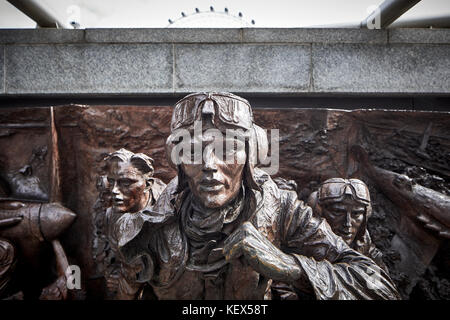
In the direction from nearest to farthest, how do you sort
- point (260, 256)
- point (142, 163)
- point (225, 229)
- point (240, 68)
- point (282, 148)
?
point (260, 256) → point (225, 229) → point (142, 163) → point (282, 148) → point (240, 68)

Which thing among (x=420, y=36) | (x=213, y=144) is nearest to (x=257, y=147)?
(x=213, y=144)

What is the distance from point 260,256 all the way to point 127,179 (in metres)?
1.57

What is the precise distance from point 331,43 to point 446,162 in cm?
208

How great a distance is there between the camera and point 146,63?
479cm

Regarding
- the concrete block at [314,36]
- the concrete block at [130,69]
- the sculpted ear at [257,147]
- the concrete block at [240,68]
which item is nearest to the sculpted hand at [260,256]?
the sculpted ear at [257,147]

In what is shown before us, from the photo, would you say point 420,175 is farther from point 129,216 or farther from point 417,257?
point 129,216

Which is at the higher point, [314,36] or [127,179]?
[314,36]

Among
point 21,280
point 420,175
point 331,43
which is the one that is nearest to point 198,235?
point 21,280

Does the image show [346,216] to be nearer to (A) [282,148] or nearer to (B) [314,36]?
(A) [282,148]

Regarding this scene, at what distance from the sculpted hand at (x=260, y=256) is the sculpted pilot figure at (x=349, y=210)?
1055 millimetres

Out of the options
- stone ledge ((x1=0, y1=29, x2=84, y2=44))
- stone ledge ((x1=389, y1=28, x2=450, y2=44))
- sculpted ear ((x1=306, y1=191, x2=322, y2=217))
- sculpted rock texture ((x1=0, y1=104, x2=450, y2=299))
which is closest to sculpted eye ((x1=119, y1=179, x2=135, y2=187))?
sculpted rock texture ((x1=0, y1=104, x2=450, y2=299))

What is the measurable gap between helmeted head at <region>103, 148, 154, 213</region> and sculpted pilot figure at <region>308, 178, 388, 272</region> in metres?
1.66

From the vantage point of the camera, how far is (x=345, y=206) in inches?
133

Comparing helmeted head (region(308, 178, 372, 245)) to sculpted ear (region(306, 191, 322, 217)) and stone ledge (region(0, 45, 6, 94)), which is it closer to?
sculpted ear (region(306, 191, 322, 217))
